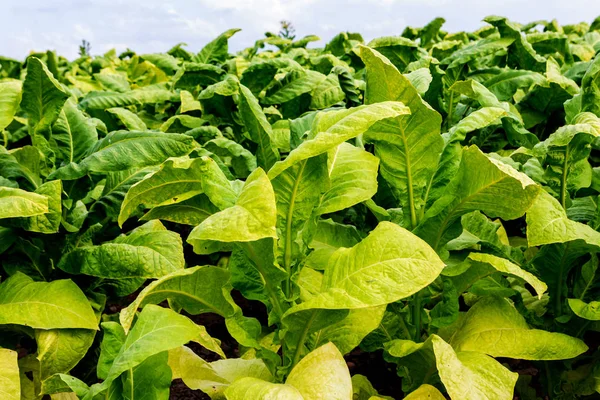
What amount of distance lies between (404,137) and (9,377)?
1.25 m

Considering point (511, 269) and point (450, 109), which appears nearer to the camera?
point (511, 269)

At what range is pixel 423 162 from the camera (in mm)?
1627

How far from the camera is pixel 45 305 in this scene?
179 centimetres

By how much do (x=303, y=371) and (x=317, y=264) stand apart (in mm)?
445

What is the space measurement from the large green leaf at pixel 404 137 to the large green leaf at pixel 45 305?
99cm

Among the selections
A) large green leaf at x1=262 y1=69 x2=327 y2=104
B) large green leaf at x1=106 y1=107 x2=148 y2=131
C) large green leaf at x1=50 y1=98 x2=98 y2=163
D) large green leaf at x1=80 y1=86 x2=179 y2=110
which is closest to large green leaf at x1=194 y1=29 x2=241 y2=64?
large green leaf at x1=80 y1=86 x2=179 y2=110

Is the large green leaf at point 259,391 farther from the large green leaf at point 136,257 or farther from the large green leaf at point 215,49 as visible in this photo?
the large green leaf at point 215,49

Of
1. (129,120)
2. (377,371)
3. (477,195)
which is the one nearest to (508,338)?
(477,195)

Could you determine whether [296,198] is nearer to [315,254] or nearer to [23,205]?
[315,254]

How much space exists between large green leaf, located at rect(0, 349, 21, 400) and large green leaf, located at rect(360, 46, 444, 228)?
116 centimetres

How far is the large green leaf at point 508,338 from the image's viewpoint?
5.24 feet

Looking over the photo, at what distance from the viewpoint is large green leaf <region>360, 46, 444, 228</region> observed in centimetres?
150

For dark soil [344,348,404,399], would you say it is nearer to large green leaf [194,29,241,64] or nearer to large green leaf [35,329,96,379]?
large green leaf [35,329,96,379]

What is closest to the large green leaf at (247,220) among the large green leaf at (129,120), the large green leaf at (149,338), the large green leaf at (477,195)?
the large green leaf at (149,338)
